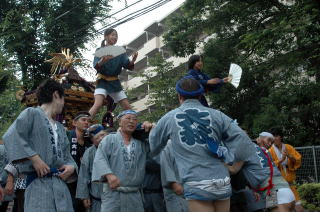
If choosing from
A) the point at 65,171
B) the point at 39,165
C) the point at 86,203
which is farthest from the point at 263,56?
the point at 39,165

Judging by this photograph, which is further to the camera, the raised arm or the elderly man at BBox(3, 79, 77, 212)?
the raised arm

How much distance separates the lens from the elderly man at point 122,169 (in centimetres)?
421

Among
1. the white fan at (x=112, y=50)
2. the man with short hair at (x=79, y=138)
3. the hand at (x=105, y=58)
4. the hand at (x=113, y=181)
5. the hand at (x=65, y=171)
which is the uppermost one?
the white fan at (x=112, y=50)

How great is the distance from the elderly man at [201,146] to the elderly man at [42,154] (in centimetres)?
91

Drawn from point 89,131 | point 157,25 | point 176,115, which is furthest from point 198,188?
point 157,25

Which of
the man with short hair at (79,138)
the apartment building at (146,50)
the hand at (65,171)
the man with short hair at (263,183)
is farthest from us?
the apartment building at (146,50)

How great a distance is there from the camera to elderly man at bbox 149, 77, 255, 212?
336 cm

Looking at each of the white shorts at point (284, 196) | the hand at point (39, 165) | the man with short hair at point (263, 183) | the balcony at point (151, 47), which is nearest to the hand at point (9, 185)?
the hand at point (39, 165)

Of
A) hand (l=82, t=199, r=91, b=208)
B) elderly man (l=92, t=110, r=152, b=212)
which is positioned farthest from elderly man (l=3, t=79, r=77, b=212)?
hand (l=82, t=199, r=91, b=208)

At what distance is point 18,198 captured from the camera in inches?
202

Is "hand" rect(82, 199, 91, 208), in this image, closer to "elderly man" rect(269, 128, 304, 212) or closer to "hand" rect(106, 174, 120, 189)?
"hand" rect(106, 174, 120, 189)

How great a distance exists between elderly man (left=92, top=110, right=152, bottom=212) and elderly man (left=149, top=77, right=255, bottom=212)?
627 millimetres

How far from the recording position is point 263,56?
13742mm

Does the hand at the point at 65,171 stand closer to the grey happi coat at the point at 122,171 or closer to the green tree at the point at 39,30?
the grey happi coat at the point at 122,171
